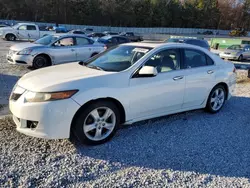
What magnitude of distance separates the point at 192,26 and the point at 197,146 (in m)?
82.0

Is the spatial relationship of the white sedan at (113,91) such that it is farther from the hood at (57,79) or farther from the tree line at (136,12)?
the tree line at (136,12)

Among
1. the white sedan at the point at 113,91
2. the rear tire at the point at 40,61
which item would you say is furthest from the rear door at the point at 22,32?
the white sedan at the point at 113,91

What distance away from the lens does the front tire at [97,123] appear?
3624mm

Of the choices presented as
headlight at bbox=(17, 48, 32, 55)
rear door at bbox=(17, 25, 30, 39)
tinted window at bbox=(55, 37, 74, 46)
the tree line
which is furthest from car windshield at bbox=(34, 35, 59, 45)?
the tree line

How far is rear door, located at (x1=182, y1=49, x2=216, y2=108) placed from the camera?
4.80m

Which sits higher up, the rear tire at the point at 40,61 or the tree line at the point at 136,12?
the tree line at the point at 136,12

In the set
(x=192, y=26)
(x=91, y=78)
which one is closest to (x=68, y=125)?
(x=91, y=78)

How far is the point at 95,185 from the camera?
292cm

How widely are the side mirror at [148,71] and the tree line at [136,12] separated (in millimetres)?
53094

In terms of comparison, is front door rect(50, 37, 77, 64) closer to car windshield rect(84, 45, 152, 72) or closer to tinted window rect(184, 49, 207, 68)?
car windshield rect(84, 45, 152, 72)

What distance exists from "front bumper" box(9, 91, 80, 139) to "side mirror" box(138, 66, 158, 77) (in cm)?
118

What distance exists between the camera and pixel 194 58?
16.6 ft

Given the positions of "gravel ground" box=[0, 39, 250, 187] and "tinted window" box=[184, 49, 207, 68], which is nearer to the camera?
"gravel ground" box=[0, 39, 250, 187]

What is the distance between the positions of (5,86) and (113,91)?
467 cm
